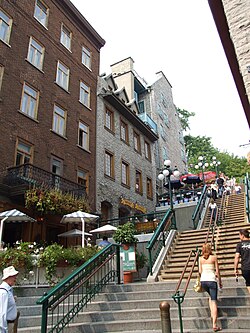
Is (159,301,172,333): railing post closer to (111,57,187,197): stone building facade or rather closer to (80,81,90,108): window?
(80,81,90,108): window

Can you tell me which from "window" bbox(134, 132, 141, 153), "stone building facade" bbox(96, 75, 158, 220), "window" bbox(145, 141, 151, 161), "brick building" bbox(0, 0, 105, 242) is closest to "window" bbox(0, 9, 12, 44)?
"brick building" bbox(0, 0, 105, 242)

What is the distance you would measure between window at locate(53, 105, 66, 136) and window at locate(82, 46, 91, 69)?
5.61 meters

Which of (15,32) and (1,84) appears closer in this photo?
(1,84)

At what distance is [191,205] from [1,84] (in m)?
13.5

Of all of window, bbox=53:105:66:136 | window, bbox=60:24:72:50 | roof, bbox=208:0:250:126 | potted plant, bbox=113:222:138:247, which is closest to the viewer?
roof, bbox=208:0:250:126

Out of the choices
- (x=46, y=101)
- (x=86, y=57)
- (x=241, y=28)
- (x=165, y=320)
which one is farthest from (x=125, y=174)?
(x=241, y=28)

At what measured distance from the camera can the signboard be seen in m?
9.89

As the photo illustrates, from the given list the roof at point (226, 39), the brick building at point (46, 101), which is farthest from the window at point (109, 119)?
the roof at point (226, 39)

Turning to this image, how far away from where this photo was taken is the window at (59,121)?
17.7m

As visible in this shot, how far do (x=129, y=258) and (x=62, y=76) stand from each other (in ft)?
43.9

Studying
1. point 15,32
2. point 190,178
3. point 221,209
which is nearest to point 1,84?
point 15,32

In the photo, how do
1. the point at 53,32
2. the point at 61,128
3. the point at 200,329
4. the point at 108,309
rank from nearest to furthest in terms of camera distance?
the point at 200,329, the point at 108,309, the point at 61,128, the point at 53,32

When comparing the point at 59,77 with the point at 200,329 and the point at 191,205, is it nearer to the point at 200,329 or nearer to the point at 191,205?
the point at 191,205

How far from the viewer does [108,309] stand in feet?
24.7
